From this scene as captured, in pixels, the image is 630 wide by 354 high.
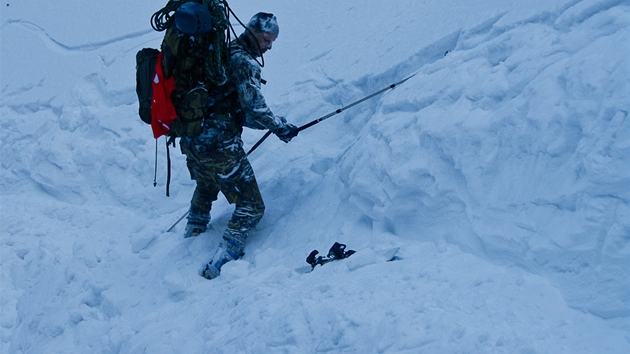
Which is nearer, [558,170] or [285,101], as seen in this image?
[558,170]

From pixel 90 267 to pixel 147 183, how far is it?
148cm

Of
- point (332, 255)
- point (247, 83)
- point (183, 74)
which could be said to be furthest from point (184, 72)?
point (332, 255)

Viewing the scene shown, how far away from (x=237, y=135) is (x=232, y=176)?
1.13ft

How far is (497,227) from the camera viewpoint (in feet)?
9.27

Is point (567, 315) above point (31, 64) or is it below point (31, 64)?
below

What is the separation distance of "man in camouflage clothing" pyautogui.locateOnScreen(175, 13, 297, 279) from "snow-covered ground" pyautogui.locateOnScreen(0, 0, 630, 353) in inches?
9.7

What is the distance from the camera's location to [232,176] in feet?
13.8

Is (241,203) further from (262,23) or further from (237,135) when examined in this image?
(262,23)

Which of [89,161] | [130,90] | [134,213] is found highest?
[130,90]

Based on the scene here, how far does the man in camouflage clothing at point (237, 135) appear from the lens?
13.1 feet

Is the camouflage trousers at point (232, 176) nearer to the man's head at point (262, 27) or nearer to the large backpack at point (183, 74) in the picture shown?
the large backpack at point (183, 74)

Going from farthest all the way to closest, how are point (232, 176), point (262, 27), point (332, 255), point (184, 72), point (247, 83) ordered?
point (232, 176), point (262, 27), point (247, 83), point (184, 72), point (332, 255)

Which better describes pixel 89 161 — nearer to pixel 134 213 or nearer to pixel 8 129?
pixel 134 213

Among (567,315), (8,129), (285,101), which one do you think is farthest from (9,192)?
(567,315)
